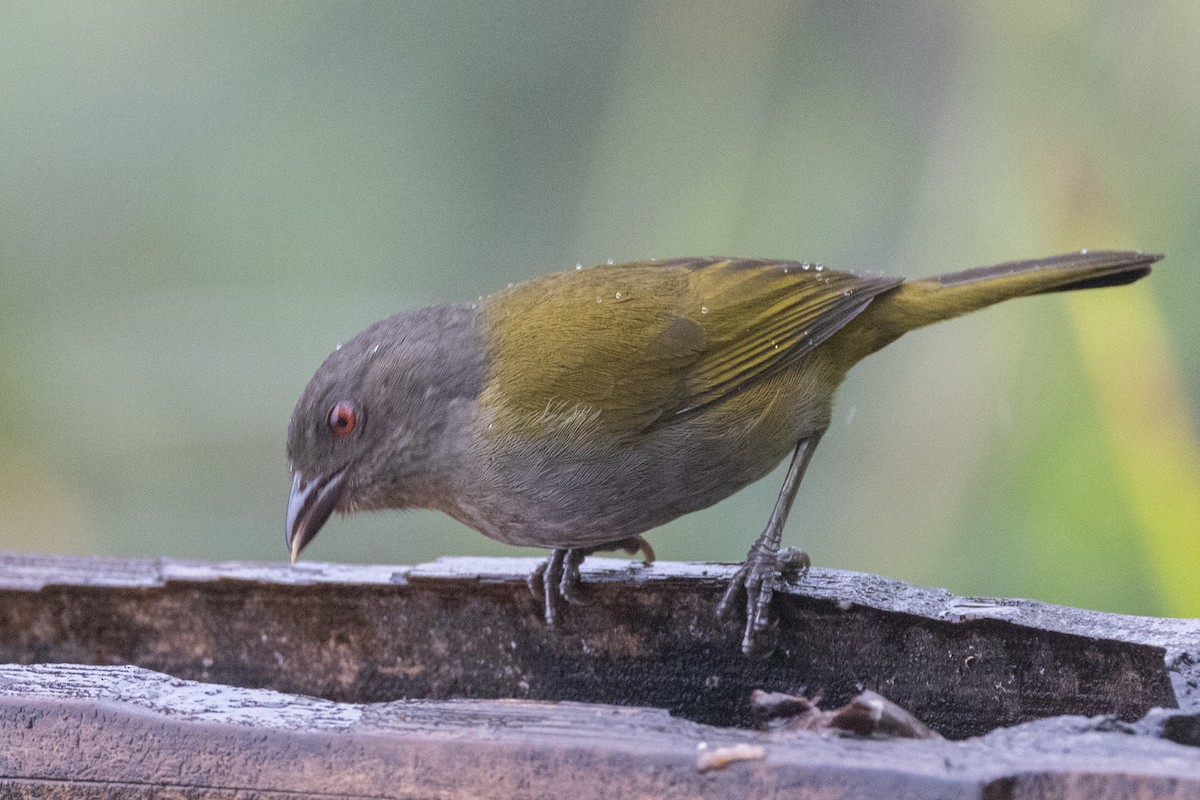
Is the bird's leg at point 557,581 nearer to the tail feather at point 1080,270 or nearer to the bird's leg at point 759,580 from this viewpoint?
the bird's leg at point 759,580

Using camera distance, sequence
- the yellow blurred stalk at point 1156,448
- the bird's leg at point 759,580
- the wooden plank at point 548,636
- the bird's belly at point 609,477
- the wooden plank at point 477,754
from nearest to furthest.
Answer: the wooden plank at point 477,754 → the wooden plank at point 548,636 → the bird's leg at point 759,580 → the bird's belly at point 609,477 → the yellow blurred stalk at point 1156,448

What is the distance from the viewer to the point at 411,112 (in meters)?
4.23

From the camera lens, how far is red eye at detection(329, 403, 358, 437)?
2.94 m

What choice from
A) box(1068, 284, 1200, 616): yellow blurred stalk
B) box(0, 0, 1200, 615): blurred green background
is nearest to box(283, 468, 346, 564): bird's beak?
box(0, 0, 1200, 615): blurred green background

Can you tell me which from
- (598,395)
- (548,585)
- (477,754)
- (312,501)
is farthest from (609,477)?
(477,754)

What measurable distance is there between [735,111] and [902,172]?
594 mm

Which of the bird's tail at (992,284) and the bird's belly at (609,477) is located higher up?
the bird's tail at (992,284)

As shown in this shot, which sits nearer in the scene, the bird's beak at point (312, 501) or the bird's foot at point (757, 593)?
the bird's foot at point (757, 593)

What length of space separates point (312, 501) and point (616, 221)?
5.16 feet

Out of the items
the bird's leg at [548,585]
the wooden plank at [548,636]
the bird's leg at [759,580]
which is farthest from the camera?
the bird's leg at [548,585]

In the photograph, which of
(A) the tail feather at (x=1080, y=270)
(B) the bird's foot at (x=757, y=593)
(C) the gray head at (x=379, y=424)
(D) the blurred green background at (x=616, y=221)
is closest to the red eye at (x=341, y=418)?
(C) the gray head at (x=379, y=424)

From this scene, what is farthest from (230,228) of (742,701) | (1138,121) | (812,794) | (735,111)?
(812,794)

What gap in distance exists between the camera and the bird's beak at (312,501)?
2939 mm

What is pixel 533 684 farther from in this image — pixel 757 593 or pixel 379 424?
pixel 379 424
